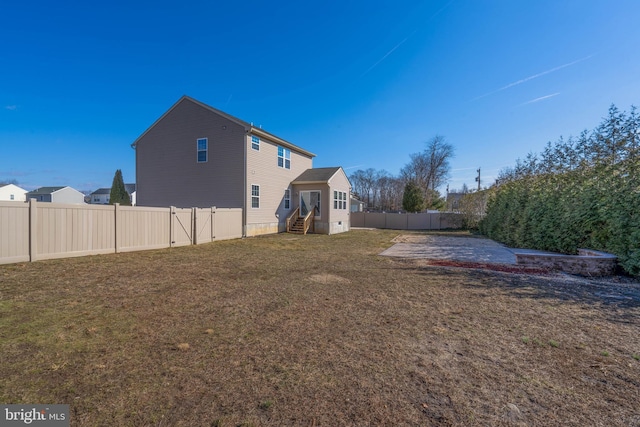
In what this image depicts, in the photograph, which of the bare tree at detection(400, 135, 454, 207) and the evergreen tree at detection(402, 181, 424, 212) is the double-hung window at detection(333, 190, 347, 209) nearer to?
the evergreen tree at detection(402, 181, 424, 212)

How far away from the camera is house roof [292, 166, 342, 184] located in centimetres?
1707

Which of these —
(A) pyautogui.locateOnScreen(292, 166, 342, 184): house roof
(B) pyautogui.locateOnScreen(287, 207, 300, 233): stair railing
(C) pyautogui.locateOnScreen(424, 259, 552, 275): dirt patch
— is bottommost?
(C) pyautogui.locateOnScreen(424, 259, 552, 275): dirt patch

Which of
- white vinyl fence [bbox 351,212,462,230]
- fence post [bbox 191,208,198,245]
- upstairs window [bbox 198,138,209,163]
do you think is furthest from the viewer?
white vinyl fence [bbox 351,212,462,230]

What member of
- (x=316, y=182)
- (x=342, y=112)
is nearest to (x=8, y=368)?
(x=316, y=182)

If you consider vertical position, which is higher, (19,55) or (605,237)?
(19,55)

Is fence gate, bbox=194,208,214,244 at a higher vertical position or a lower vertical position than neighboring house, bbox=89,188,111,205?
A: lower

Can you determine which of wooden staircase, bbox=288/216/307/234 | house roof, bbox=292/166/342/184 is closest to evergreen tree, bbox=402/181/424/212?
house roof, bbox=292/166/342/184

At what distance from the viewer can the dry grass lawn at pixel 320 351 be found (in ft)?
6.34

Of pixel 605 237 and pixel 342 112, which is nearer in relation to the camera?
pixel 605 237

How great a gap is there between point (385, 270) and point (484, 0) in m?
9.01

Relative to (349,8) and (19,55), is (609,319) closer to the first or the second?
(349,8)

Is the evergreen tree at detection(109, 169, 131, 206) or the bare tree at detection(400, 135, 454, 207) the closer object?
the evergreen tree at detection(109, 169, 131, 206)

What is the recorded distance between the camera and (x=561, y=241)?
8.74 m

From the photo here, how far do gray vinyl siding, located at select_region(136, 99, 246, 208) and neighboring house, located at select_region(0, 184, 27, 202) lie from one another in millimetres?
45303
